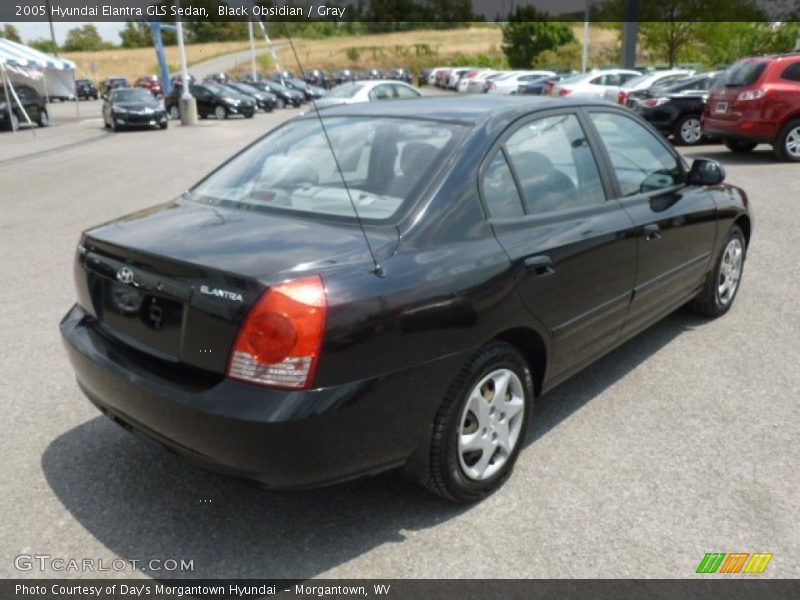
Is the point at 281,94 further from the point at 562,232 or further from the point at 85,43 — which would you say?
the point at 85,43

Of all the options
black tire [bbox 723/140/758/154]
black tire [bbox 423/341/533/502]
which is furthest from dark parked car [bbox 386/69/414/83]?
black tire [bbox 423/341/533/502]

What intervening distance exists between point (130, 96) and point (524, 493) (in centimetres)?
2631

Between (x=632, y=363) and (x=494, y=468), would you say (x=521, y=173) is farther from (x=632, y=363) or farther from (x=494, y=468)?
(x=632, y=363)

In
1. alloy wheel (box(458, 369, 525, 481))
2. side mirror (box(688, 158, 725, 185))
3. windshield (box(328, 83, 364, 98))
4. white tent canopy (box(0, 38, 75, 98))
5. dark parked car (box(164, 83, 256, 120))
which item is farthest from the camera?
dark parked car (box(164, 83, 256, 120))

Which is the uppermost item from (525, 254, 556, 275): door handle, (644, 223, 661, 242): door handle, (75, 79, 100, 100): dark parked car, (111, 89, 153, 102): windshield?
(525, 254, 556, 275): door handle

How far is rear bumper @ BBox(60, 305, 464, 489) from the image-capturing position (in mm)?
2389

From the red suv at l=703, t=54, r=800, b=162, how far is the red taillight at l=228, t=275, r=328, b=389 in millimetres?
12414

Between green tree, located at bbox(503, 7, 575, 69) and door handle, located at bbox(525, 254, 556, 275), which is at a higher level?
green tree, located at bbox(503, 7, 575, 69)

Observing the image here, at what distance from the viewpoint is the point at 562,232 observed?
3.33 m

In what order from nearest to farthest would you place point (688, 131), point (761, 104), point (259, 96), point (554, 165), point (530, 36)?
1. point (554, 165)
2. point (761, 104)
3. point (688, 131)
4. point (259, 96)
5. point (530, 36)

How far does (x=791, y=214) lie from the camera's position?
8.95 meters

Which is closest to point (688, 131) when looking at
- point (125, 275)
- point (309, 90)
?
point (309, 90)

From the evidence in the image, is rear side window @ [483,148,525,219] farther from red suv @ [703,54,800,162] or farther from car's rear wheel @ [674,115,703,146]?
car's rear wheel @ [674,115,703,146]

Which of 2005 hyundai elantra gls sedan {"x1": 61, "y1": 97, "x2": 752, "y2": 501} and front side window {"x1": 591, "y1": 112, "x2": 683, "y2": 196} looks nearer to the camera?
2005 hyundai elantra gls sedan {"x1": 61, "y1": 97, "x2": 752, "y2": 501}
